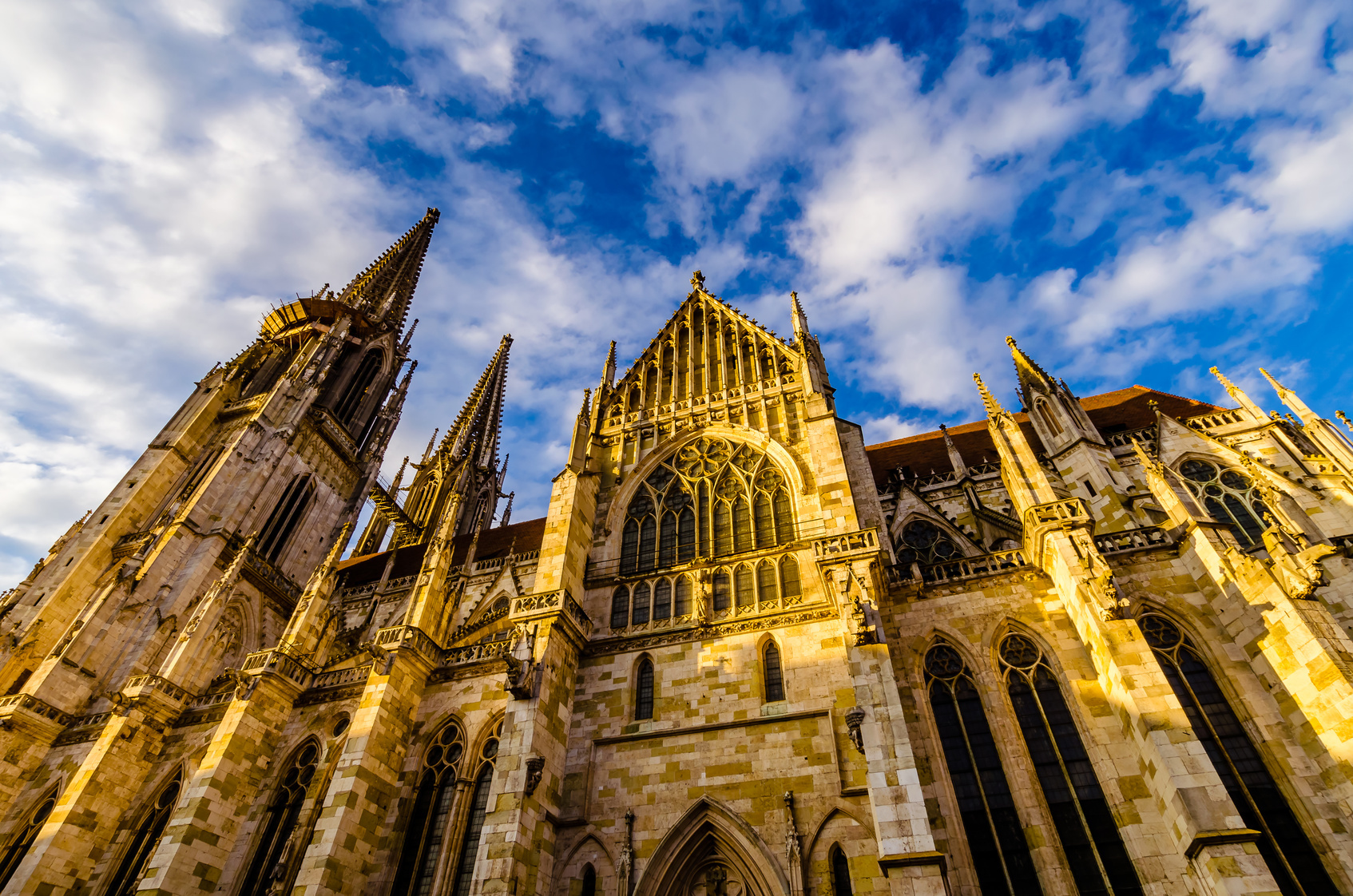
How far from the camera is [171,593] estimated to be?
73.4 feet

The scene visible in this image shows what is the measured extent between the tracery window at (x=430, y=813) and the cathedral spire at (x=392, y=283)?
28.4m

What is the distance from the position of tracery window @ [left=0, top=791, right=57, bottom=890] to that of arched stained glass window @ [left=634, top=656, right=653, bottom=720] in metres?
14.3

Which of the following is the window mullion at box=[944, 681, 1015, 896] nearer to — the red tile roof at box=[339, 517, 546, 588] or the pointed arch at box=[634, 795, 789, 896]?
the pointed arch at box=[634, 795, 789, 896]

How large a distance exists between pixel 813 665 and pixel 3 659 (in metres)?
22.6

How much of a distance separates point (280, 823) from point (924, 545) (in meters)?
15.7

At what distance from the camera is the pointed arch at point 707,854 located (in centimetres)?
1078

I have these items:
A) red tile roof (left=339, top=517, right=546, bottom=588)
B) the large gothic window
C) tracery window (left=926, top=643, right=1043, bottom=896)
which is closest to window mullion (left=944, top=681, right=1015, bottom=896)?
tracery window (left=926, top=643, right=1043, bottom=896)

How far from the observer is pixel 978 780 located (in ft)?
36.7

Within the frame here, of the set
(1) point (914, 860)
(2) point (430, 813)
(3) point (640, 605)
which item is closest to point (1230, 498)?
(1) point (914, 860)

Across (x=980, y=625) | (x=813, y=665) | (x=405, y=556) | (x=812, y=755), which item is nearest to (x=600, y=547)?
(x=813, y=665)

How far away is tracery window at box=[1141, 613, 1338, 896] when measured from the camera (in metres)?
9.66

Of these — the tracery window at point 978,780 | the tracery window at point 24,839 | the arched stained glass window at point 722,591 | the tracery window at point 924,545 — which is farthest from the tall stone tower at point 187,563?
the tracery window at point 924,545

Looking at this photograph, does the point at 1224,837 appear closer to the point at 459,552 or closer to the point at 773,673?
the point at 773,673

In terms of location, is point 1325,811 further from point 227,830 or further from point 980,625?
point 227,830
